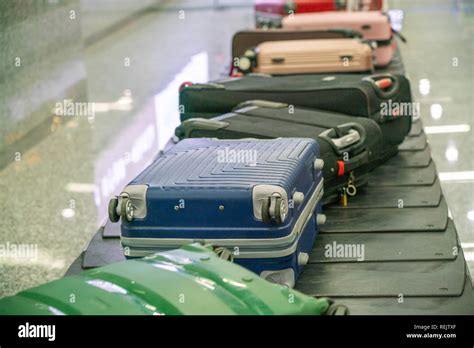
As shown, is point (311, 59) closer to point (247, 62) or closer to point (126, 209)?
point (247, 62)

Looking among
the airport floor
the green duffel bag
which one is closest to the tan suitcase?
the airport floor

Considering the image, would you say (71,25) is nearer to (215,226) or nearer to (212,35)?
(212,35)

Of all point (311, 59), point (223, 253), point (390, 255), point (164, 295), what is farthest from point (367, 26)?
point (164, 295)

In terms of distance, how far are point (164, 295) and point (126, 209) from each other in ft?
2.25

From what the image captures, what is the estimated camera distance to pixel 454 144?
16.2 feet

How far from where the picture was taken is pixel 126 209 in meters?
2.43

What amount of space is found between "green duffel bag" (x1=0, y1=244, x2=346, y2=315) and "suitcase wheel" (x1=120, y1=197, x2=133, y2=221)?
494 mm

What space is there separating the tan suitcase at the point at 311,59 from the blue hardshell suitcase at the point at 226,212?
7.05ft

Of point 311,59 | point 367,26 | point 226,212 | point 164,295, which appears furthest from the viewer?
point 367,26

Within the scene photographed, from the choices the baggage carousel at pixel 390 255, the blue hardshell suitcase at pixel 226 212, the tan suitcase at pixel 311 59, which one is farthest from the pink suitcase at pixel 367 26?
the blue hardshell suitcase at pixel 226 212

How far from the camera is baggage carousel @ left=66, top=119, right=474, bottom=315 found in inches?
94.1

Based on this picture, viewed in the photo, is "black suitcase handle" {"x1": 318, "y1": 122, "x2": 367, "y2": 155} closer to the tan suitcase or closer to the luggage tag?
the luggage tag

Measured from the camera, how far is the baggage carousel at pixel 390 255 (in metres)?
2.39
